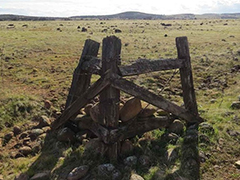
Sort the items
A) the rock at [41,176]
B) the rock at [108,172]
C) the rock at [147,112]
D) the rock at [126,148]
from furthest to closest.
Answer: the rock at [147,112] < the rock at [126,148] < the rock at [41,176] < the rock at [108,172]

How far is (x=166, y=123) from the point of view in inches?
222

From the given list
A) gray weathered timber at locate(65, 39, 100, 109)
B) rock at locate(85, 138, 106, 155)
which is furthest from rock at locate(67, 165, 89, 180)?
gray weathered timber at locate(65, 39, 100, 109)

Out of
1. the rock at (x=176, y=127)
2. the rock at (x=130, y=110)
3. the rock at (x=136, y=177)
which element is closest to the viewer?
the rock at (x=136, y=177)

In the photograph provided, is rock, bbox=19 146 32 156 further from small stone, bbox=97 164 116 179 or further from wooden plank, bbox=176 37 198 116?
wooden plank, bbox=176 37 198 116

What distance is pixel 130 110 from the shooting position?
17.3 feet

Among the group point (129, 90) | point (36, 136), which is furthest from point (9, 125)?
point (129, 90)

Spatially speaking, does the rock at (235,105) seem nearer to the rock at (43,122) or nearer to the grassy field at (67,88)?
the grassy field at (67,88)

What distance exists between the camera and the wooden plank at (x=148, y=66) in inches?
184

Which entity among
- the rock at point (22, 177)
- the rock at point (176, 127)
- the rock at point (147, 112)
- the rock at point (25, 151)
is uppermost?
the rock at point (147, 112)

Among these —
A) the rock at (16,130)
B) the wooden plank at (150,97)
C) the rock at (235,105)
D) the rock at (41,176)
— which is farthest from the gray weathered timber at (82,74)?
the rock at (235,105)

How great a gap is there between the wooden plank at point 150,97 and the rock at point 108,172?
1.38 meters

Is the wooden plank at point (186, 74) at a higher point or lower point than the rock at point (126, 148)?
higher

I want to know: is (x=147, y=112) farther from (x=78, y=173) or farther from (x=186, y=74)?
(x=78, y=173)

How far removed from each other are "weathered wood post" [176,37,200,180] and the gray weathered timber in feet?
6.00
